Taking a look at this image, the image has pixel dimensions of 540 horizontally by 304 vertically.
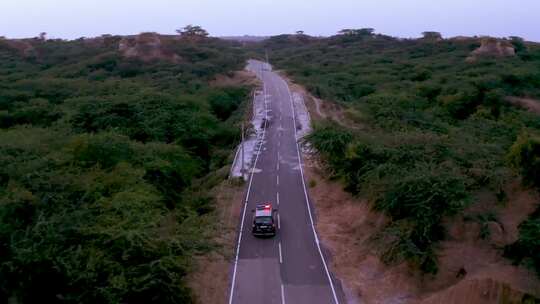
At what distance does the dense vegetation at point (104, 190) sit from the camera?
53.3 ft

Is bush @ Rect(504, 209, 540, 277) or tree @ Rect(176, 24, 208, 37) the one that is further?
tree @ Rect(176, 24, 208, 37)

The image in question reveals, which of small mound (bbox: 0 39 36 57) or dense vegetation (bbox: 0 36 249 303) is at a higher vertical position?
small mound (bbox: 0 39 36 57)

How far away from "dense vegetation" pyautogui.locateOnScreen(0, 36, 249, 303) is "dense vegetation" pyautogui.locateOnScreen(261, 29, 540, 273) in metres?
7.51

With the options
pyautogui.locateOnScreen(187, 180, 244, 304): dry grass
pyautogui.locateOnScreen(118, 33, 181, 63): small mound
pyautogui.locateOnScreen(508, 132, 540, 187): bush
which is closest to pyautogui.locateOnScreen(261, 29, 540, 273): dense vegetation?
pyautogui.locateOnScreen(508, 132, 540, 187): bush

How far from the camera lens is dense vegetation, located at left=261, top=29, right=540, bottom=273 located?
19.8 metres

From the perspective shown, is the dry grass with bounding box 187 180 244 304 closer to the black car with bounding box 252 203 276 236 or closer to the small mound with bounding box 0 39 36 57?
the black car with bounding box 252 203 276 236

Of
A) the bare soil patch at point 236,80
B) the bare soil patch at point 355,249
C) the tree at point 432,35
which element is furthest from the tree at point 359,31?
the bare soil patch at point 355,249

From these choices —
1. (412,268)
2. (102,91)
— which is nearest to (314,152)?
(412,268)

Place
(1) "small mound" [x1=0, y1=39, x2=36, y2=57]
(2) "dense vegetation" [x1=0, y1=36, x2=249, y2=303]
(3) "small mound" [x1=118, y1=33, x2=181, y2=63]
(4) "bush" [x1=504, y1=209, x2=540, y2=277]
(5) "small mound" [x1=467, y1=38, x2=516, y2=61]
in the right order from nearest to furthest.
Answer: (2) "dense vegetation" [x1=0, y1=36, x2=249, y2=303], (4) "bush" [x1=504, y1=209, x2=540, y2=277], (3) "small mound" [x1=118, y1=33, x2=181, y2=63], (1) "small mound" [x1=0, y1=39, x2=36, y2=57], (5) "small mound" [x1=467, y1=38, x2=516, y2=61]

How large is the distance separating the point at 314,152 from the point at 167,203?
977cm

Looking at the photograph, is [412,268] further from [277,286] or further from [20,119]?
[20,119]

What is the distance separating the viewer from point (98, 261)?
16.0 meters

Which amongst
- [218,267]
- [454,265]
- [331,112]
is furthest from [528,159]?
[331,112]

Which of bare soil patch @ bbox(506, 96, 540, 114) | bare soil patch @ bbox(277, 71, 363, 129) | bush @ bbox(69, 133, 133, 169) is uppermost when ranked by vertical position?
bush @ bbox(69, 133, 133, 169)
